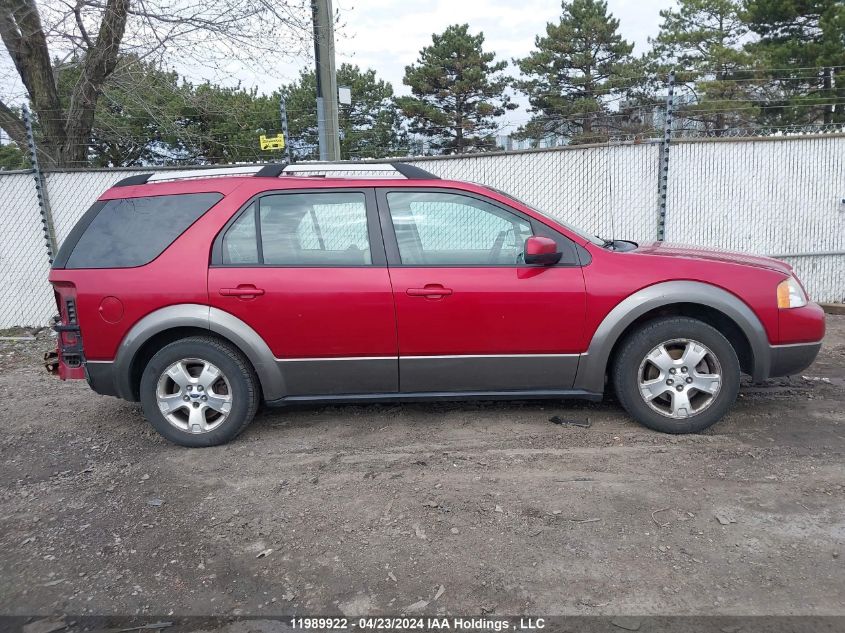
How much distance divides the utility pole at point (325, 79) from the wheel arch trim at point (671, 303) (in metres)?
5.22

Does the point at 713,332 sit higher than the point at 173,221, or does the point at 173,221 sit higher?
the point at 173,221

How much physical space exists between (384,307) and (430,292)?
1.03 ft

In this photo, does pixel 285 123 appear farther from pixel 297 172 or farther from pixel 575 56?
pixel 575 56

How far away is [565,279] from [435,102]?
2799 centimetres

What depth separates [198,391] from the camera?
161 inches

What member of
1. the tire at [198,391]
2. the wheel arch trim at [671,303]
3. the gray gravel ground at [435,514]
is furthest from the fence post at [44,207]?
the wheel arch trim at [671,303]

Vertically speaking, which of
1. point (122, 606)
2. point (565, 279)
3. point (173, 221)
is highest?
point (173, 221)

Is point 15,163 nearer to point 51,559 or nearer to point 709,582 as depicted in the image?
point 51,559

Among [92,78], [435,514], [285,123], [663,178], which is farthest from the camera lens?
[92,78]

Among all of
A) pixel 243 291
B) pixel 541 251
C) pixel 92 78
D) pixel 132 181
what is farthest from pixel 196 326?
pixel 92 78

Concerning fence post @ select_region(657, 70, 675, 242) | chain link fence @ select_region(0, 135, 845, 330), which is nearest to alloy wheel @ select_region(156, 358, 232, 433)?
chain link fence @ select_region(0, 135, 845, 330)

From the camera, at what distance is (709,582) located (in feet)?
8.49

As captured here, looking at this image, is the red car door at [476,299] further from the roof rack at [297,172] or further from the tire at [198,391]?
the tire at [198,391]

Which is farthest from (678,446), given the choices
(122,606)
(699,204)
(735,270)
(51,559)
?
(699,204)
